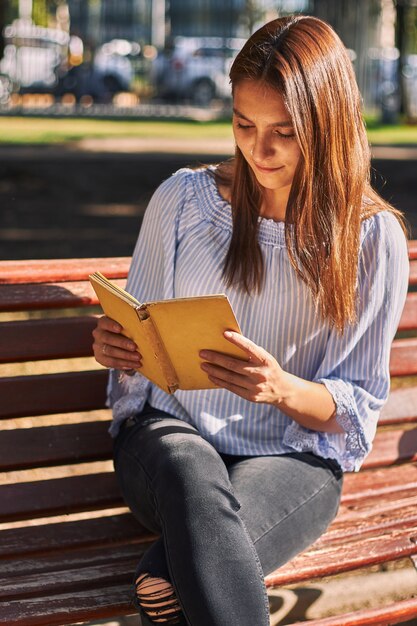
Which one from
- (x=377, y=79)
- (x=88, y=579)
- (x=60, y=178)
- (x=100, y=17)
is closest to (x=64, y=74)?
(x=377, y=79)

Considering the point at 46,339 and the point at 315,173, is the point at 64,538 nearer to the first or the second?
the point at 46,339

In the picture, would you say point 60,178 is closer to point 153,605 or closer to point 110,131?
point 110,131

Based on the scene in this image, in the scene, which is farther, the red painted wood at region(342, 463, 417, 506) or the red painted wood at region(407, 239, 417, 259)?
the red painted wood at region(407, 239, 417, 259)

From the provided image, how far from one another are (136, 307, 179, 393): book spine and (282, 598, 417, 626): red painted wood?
61 centimetres

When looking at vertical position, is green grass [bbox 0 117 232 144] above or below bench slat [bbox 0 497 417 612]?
below

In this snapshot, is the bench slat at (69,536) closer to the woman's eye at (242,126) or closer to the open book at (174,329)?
the open book at (174,329)

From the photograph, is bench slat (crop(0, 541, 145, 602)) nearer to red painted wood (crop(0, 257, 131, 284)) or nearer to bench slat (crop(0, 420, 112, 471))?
bench slat (crop(0, 420, 112, 471))

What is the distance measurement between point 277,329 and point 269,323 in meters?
0.02

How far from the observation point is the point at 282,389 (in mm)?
2520

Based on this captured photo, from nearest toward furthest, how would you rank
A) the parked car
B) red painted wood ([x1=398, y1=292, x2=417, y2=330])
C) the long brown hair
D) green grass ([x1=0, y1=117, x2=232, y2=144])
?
the long brown hair < red painted wood ([x1=398, y1=292, x2=417, y2=330]) < green grass ([x1=0, y1=117, x2=232, y2=144]) < the parked car

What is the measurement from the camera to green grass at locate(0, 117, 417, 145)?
607 inches

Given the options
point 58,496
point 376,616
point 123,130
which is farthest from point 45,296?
point 123,130

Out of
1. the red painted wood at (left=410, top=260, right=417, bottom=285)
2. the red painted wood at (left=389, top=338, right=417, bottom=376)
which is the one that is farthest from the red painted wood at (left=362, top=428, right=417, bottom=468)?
the red painted wood at (left=410, top=260, right=417, bottom=285)

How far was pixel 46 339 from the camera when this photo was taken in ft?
9.62
